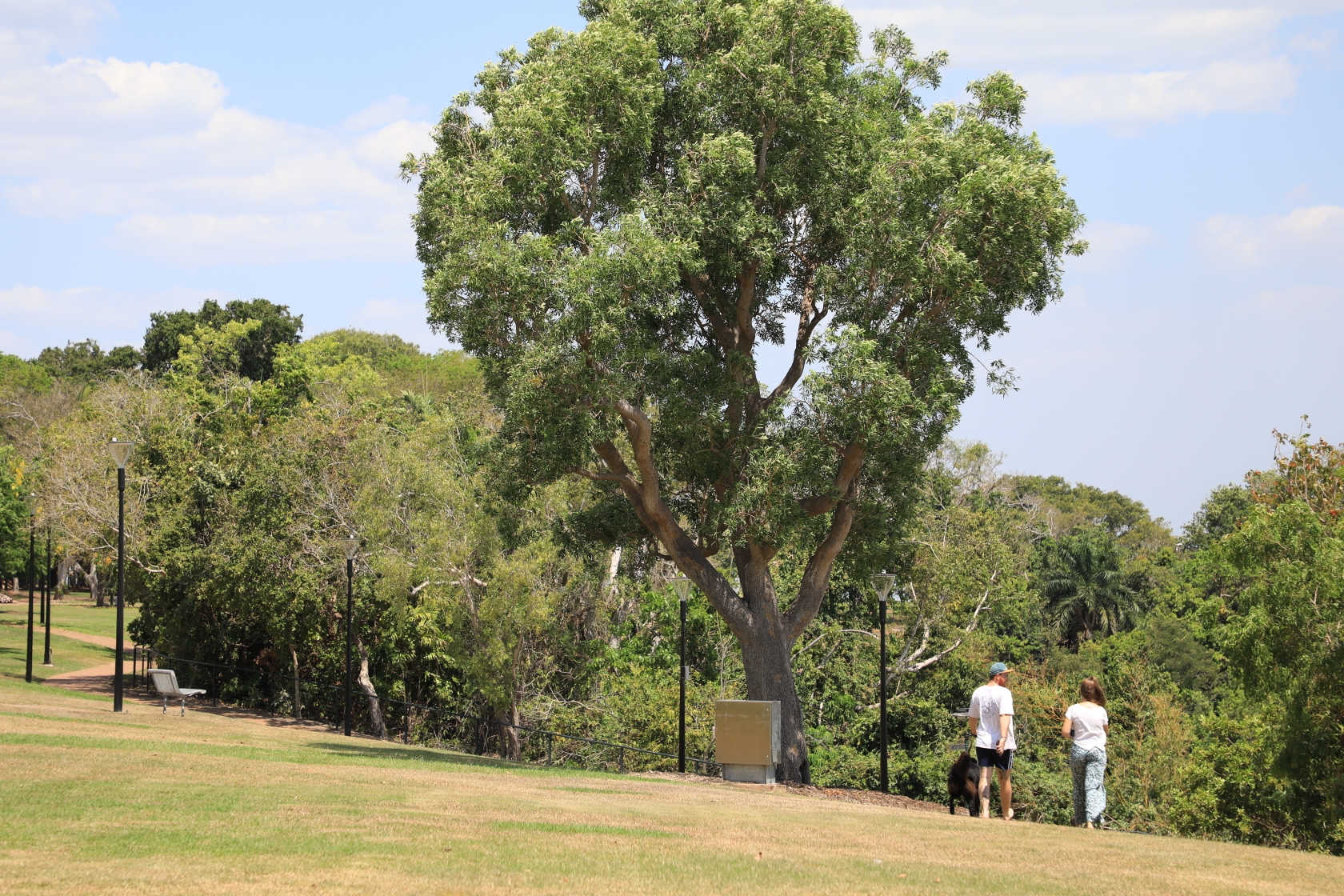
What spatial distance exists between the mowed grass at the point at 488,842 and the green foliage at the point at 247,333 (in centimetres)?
6137

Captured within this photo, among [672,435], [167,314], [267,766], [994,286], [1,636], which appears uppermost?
[167,314]

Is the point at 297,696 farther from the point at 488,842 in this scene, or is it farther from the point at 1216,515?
the point at 1216,515

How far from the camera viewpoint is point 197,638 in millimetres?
34312

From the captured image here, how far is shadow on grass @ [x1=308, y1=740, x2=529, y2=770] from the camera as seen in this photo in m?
16.9

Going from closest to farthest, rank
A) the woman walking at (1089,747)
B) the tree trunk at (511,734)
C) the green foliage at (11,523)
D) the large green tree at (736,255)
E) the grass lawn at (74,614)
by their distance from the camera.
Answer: the woman walking at (1089,747) → the large green tree at (736,255) → the tree trunk at (511,734) → the green foliage at (11,523) → the grass lawn at (74,614)

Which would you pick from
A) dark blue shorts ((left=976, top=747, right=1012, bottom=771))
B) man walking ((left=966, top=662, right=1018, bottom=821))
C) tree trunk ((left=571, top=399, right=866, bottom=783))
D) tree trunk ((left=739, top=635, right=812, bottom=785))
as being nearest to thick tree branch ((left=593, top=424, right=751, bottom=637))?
tree trunk ((left=571, top=399, right=866, bottom=783))

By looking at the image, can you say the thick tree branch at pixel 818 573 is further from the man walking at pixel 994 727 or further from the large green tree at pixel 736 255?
the man walking at pixel 994 727

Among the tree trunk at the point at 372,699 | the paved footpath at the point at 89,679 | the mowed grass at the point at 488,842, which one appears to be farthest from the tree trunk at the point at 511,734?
the mowed grass at the point at 488,842

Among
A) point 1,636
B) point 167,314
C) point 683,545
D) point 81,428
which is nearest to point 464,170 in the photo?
point 683,545

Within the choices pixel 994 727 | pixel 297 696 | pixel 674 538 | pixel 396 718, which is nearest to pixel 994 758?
pixel 994 727

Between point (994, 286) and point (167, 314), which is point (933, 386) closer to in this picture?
point (994, 286)

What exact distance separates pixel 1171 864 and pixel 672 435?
1127 centimetres

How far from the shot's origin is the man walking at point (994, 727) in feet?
38.3

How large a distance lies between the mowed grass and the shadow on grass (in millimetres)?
3307
